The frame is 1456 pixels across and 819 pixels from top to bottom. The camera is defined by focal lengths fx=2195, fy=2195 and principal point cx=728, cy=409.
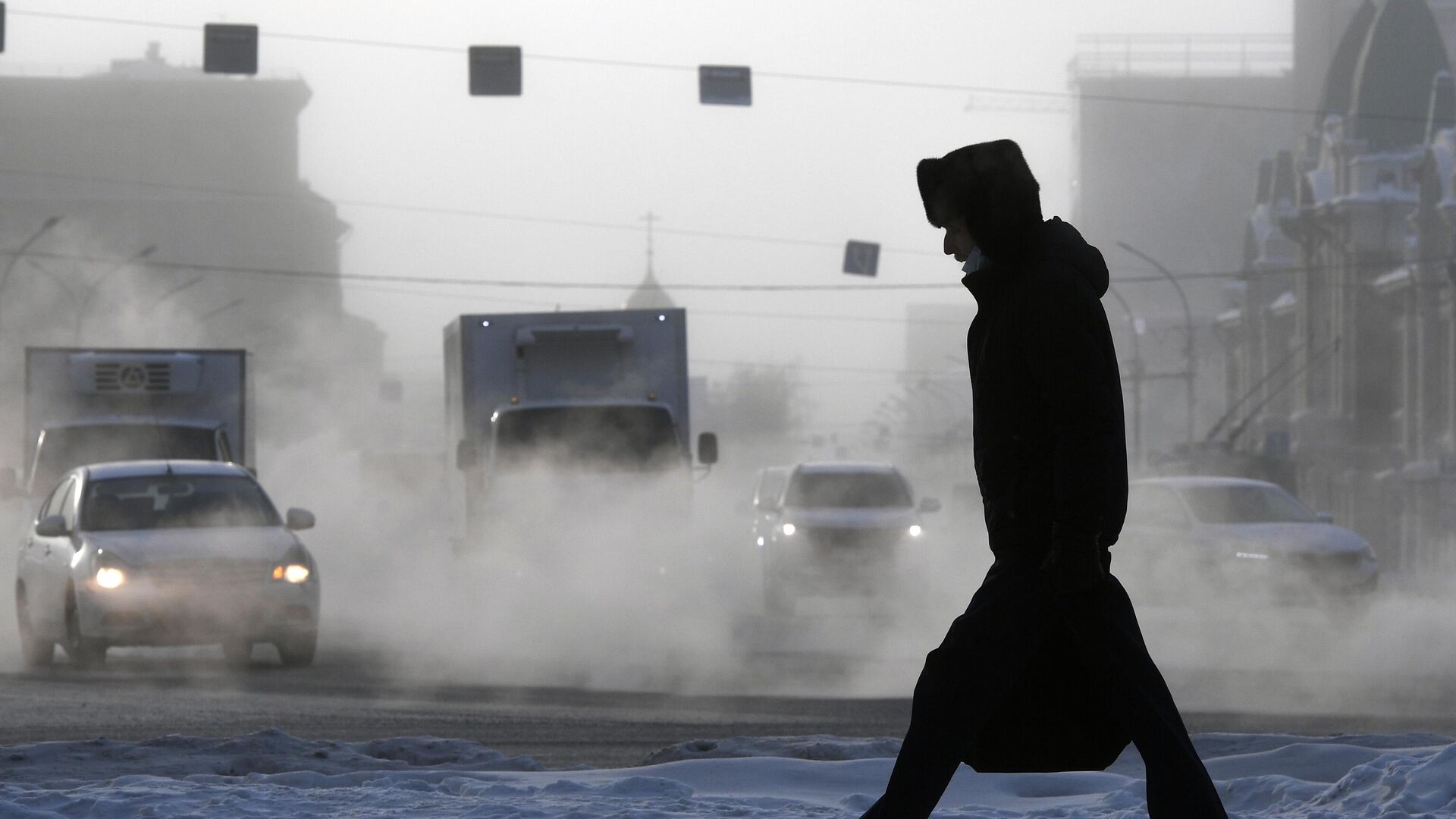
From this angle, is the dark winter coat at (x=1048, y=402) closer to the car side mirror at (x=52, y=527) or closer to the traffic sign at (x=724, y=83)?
the car side mirror at (x=52, y=527)

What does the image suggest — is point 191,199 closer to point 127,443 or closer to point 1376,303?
point 1376,303

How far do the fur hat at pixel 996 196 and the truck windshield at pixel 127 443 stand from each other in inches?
720

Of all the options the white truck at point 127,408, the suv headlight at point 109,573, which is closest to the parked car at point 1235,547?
the white truck at point 127,408

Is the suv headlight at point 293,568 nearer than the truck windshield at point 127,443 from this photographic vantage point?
Yes

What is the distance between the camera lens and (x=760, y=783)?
7988mm

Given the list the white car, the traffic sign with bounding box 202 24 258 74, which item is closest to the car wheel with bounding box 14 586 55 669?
the white car

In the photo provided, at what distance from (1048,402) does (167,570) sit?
1248 centimetres

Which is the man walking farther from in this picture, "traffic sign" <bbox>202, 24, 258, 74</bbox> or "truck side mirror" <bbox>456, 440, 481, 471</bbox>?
"traffic sign" <bbox>202, 24, 258, 74</bbox>

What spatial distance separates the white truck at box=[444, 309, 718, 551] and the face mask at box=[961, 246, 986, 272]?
17.1m

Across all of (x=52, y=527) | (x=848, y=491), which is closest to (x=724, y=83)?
(x=848, y=491)

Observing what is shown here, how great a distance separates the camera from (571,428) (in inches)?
900

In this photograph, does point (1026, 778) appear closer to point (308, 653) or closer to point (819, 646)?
point (308, 653)

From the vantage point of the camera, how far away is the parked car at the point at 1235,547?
69.7 ft

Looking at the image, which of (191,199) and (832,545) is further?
(191,199)
